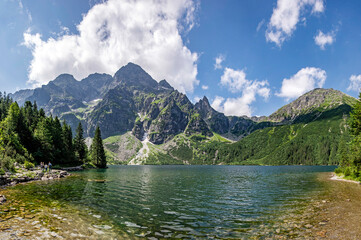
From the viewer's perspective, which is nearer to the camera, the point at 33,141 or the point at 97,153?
the point at 33,141

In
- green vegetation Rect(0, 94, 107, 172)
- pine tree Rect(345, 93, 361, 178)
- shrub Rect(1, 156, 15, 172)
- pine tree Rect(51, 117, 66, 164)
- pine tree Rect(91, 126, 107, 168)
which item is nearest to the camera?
shrub Rect(1, 156, 15, 172)

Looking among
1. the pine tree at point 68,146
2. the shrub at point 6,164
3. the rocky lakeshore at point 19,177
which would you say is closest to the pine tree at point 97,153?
the pine tree at point 68,146

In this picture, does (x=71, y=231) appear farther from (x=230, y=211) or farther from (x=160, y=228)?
(x=230, y=211)

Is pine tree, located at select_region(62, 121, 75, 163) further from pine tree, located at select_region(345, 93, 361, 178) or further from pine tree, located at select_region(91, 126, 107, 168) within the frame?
pine tree, located at select_region(345, 93, 361, 178)

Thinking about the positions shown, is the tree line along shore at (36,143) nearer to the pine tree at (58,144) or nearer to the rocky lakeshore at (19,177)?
the pine tree at (58,144)

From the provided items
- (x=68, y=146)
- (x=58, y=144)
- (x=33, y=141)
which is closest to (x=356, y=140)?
(x=33, y=141)

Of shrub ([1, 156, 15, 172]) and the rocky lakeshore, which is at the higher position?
shrub ([1, 156, 15, 172])

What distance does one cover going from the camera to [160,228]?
16.5m

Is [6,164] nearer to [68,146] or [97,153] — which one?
[68,146]

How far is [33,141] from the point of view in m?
87.9

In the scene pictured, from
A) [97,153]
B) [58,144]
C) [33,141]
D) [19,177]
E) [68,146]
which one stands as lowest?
[19,177]

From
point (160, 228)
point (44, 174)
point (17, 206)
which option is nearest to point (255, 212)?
point (160, 228)

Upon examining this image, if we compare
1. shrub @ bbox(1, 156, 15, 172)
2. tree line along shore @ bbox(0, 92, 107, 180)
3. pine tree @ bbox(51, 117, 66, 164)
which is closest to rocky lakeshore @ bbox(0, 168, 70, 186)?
shrub @ bbox(1, 156, 15, 172)

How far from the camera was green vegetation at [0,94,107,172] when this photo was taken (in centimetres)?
6400
